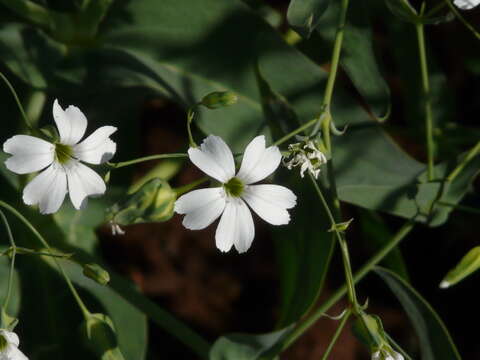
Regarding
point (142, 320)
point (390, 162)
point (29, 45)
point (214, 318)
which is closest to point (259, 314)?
point (214, 318)

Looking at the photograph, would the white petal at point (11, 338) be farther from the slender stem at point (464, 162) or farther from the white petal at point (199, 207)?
the slender stem at point (464, 162)

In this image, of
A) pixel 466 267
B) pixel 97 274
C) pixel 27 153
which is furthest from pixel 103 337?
pixel 466 267

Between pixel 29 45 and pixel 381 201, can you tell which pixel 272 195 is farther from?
pixel 29 45

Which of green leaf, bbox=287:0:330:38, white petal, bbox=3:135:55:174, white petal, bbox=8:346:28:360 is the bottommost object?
white petal, bbox=8:346:28:360

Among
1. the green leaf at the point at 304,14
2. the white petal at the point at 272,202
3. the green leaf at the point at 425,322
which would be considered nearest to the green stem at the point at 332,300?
the green leaf at the point at 425,322

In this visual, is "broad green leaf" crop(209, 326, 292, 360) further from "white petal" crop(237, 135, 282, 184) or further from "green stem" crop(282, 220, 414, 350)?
"white petal" crop(237, 135, 282, 184)

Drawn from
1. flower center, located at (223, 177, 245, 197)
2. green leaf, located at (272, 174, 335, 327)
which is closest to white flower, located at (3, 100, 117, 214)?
flower center, located at (223, 177, 245, 197)
